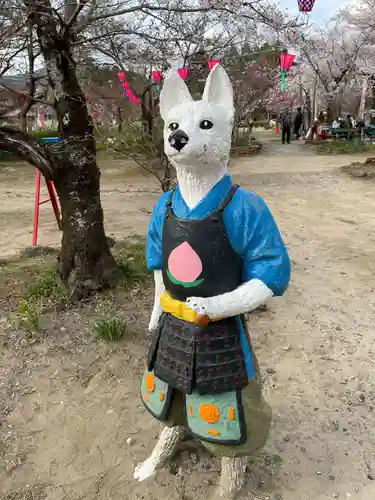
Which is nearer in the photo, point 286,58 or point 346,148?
point 286,58

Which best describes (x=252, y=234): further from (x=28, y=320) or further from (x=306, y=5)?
(x=306, y=5)

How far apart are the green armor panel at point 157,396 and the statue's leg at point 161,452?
29cm

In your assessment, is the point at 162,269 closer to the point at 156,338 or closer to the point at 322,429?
the point at 156,338

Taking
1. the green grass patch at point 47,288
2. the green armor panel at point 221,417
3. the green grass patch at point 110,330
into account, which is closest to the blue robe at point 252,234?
the green armor panel at point 221,417

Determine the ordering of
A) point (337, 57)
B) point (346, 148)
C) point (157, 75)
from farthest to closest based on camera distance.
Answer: point (337, 57) → point (346, 148) → point (157, 75)

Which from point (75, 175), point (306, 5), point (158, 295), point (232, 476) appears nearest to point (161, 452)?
point (232, 476)

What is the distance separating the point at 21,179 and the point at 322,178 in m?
7.57

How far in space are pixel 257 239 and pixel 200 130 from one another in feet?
1.51

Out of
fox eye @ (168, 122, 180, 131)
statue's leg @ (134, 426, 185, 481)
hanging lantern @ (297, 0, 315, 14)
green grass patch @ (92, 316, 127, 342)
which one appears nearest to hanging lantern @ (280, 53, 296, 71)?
hanging lantern @ (297, 0, 315, 14)

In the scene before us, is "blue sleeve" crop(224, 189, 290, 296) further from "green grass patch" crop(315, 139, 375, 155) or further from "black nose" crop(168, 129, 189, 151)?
"green grass patch" crop(315, 139, 375, 155)

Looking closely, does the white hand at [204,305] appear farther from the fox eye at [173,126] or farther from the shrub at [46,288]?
the shrub at [46,288]

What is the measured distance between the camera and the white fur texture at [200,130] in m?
1.65

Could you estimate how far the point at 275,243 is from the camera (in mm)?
1704

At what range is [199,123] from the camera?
65.3 inches
